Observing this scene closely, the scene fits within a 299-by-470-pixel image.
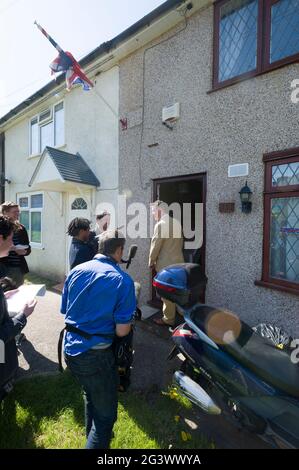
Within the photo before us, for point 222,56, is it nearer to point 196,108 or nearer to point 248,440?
point 196,108

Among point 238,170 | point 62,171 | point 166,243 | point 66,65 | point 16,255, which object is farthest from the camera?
point 62,171

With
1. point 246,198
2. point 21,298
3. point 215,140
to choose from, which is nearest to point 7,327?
point 21,298

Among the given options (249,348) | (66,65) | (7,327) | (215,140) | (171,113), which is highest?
(66,65)

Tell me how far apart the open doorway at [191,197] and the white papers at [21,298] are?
2.67 meters

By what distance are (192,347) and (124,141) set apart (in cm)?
450

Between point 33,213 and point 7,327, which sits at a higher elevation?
point 33,213

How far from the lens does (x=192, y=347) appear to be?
2.48m

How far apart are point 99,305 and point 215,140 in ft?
10.9

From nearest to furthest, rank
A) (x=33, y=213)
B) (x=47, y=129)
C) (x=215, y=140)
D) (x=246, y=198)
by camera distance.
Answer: (x=246, y=198) < (x=215, y=140) < (x=47, y=129) < (x=33, y=213)

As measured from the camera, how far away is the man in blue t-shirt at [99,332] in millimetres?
1884

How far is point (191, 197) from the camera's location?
6.61 m

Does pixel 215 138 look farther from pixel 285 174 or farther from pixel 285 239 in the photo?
pixel 285 239

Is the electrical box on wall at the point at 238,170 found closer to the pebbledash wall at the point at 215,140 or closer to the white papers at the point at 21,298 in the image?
the pebbledash wall at the point at 215,140

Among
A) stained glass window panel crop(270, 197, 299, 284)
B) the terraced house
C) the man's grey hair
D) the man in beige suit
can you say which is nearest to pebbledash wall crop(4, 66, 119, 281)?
the terraced house
